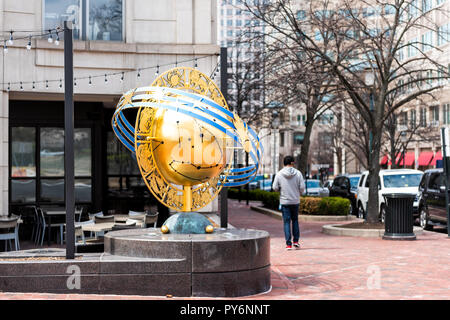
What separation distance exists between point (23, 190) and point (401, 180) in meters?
12.6

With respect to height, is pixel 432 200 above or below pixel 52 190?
below

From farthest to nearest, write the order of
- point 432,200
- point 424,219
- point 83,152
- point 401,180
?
point 401,180 → point 424,219 → point 432,200 → point 83,152

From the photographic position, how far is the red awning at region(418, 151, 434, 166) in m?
56.2

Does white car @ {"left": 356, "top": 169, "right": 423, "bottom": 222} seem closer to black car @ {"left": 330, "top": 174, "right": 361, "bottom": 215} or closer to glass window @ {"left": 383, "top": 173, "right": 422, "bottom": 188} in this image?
glass window @ {"left": 383, "top": 173, "right": 422, "bottom": 188}

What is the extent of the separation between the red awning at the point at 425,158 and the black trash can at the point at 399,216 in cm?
4124

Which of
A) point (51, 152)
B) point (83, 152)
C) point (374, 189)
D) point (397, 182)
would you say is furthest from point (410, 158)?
point (51, 152)

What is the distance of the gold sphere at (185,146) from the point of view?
8.77 m

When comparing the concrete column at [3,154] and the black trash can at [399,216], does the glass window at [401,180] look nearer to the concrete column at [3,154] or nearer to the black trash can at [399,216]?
the black trash can at [399,216]

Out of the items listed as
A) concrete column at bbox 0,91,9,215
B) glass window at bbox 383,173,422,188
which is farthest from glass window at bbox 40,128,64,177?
glass window at bbox 383,173,422,188

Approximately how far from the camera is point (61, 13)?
55.4ft

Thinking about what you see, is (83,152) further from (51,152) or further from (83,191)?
(83,191)

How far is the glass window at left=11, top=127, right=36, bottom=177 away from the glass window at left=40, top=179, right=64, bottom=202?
1.41ft

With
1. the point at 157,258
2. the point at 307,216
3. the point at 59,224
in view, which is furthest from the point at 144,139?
the point at 307,216

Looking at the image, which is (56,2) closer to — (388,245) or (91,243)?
(91,243)
